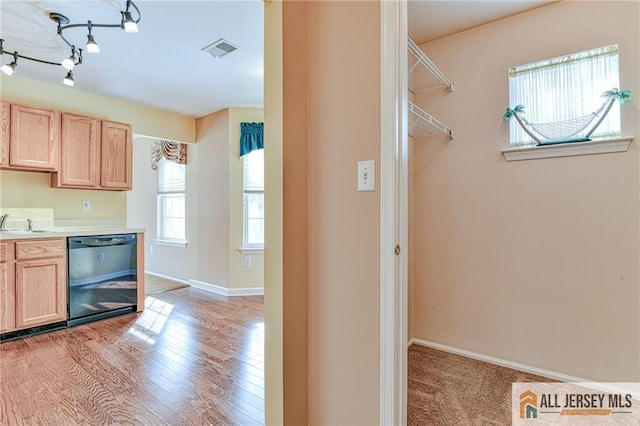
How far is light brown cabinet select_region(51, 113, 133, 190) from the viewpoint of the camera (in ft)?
11.0

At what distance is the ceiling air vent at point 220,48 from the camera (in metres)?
2.63

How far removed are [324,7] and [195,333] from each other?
8.91 feet

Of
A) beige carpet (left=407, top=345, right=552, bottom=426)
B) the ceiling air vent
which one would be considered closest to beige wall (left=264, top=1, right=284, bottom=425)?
beige carpet (left=407, top=345, right=552, bottom=426)

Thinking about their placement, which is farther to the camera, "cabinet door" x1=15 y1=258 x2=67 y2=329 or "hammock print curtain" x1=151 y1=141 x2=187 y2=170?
"hammock print curtain" x1=151 y1=141 x2=187 y2=170

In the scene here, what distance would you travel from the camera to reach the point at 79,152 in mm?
3443

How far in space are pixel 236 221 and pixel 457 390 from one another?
3.19 m

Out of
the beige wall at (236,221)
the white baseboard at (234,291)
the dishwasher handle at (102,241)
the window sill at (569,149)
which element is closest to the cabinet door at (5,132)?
the dishwasher handle at (102,241)

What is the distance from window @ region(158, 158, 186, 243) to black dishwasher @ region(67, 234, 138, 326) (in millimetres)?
1575

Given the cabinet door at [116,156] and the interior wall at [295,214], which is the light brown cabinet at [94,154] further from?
the interior wall at [295,214]

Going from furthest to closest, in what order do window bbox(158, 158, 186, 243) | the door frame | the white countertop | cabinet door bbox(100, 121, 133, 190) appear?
window bbox(158, 158, 186, 243), cabinet door bbox(100, 121, 133, 190), the white countertop, the door frame

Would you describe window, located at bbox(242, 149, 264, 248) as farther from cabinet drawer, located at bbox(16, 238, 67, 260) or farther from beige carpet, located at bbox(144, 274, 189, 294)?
cabinet drawer, located at bbox(16, 238, 67, 260)

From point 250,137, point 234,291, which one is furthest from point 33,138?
point 234,291

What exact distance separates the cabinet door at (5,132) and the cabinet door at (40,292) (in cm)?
97

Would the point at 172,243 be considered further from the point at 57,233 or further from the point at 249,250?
the point at 57,233
